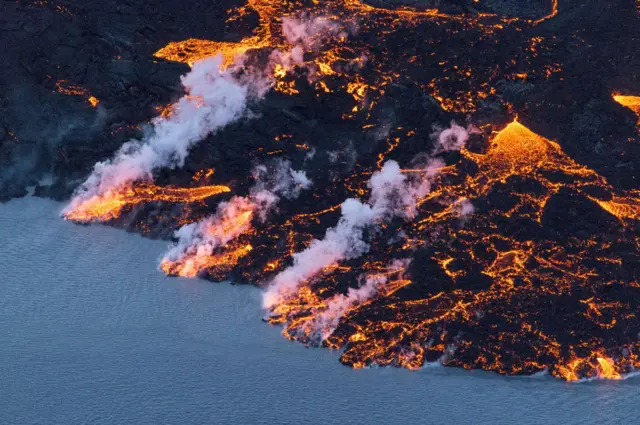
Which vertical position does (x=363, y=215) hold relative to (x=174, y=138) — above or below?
below

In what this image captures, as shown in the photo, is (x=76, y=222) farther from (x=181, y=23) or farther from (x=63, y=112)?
(x=181, y=23)

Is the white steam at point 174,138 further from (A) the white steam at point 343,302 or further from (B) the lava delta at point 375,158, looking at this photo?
(A) the white steam at point 343,302

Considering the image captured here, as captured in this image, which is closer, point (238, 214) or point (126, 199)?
point (238, 214)

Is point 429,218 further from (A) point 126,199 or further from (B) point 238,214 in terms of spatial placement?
(A) point 126,199

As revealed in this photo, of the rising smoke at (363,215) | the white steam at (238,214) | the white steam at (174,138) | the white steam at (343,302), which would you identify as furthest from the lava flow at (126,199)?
the white steam at (343,302)

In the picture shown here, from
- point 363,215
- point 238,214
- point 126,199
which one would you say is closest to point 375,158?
point 363,215

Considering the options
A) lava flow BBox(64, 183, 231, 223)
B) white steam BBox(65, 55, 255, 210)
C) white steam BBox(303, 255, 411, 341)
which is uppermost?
white steam BBox(65, 55, 255, 210)

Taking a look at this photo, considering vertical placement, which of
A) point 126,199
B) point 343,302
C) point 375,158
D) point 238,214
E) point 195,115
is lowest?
point 343,302

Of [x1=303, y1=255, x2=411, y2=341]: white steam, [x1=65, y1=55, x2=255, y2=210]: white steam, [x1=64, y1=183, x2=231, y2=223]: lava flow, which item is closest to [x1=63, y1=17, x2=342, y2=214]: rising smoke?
[x1=65, y1=55, x2=255, y2=210]: white steam

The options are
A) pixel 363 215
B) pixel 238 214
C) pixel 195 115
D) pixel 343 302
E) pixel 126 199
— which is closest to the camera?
pixel 343 302

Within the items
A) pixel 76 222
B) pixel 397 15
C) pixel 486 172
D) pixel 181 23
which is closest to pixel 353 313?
pixel 486 172

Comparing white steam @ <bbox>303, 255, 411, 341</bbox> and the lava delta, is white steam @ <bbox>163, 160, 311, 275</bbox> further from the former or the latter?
white steam @ <bbox>303, 255, 411, 341</bbox>
